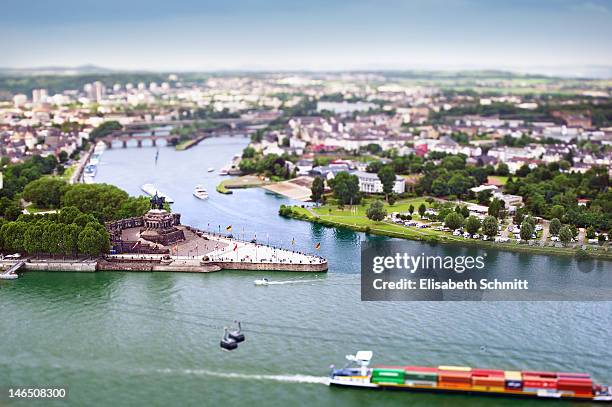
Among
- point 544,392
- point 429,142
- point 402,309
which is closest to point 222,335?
point 402,309

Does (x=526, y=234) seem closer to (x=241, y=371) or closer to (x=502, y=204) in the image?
(x=502, y=204)

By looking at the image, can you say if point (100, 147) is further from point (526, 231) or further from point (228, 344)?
point (228, 344)

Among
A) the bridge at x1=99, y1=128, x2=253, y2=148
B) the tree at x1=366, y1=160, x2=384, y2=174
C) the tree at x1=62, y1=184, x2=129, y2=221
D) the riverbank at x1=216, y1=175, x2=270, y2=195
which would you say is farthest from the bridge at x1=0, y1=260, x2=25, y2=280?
the bridge at x1=99, y1=128, x2=253, y2=148

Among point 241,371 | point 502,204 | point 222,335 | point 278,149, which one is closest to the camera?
point 241,371

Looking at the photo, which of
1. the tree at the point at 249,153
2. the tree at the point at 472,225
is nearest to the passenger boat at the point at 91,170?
the tree at the point at 249,153

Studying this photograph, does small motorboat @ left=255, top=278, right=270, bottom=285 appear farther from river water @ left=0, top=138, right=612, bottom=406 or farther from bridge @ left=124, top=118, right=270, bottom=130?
bridge @ left=124, top=118, right=270, bottom=130

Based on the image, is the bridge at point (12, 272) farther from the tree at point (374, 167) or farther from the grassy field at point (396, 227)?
the tree at point (374, 167)

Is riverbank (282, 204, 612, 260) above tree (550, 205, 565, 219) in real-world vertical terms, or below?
below
